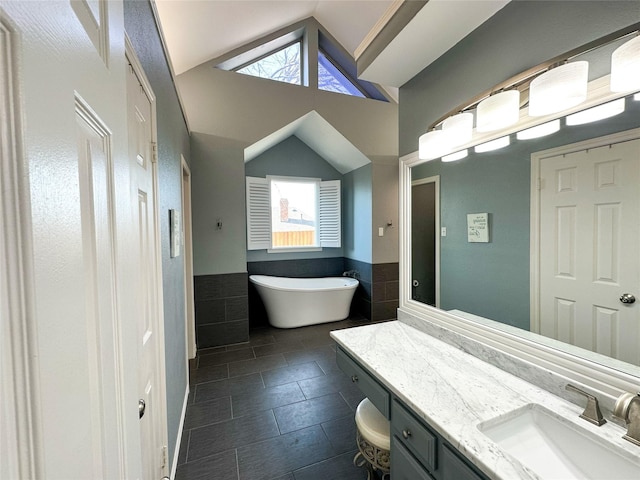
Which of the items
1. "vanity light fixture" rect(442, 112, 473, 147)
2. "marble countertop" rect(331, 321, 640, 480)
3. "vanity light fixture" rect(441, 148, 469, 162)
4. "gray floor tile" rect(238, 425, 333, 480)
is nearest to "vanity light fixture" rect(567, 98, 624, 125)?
"vanity light fixture" rect(442, 112, 473, 147)

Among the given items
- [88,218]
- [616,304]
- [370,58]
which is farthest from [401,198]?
[88,218]

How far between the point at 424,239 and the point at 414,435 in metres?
1.18

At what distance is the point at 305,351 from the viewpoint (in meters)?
3.08

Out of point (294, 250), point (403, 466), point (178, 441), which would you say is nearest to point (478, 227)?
point (403, 466)

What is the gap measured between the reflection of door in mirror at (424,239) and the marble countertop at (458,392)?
0.35 meters

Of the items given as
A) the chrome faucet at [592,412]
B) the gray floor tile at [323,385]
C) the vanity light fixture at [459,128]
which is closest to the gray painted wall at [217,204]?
the gray floor tile at [323,385]

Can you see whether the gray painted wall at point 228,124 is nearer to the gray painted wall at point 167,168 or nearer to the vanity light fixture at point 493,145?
the gray painted wall at point 167,168

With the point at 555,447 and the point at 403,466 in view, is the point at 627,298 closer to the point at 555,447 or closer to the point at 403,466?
the point at 555,447

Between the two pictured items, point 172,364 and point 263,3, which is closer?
point 172,364

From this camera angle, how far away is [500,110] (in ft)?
3.77

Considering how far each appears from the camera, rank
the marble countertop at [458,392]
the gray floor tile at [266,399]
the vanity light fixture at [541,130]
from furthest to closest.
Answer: the gray floor tile at [266,399]
the vanity light fixture at [541,130]
the marble countertop at [458,392]

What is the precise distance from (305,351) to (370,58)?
9.15 feet

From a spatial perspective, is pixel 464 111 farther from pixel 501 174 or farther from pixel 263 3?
pixel 263 3

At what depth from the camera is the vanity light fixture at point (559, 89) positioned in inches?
36.2
